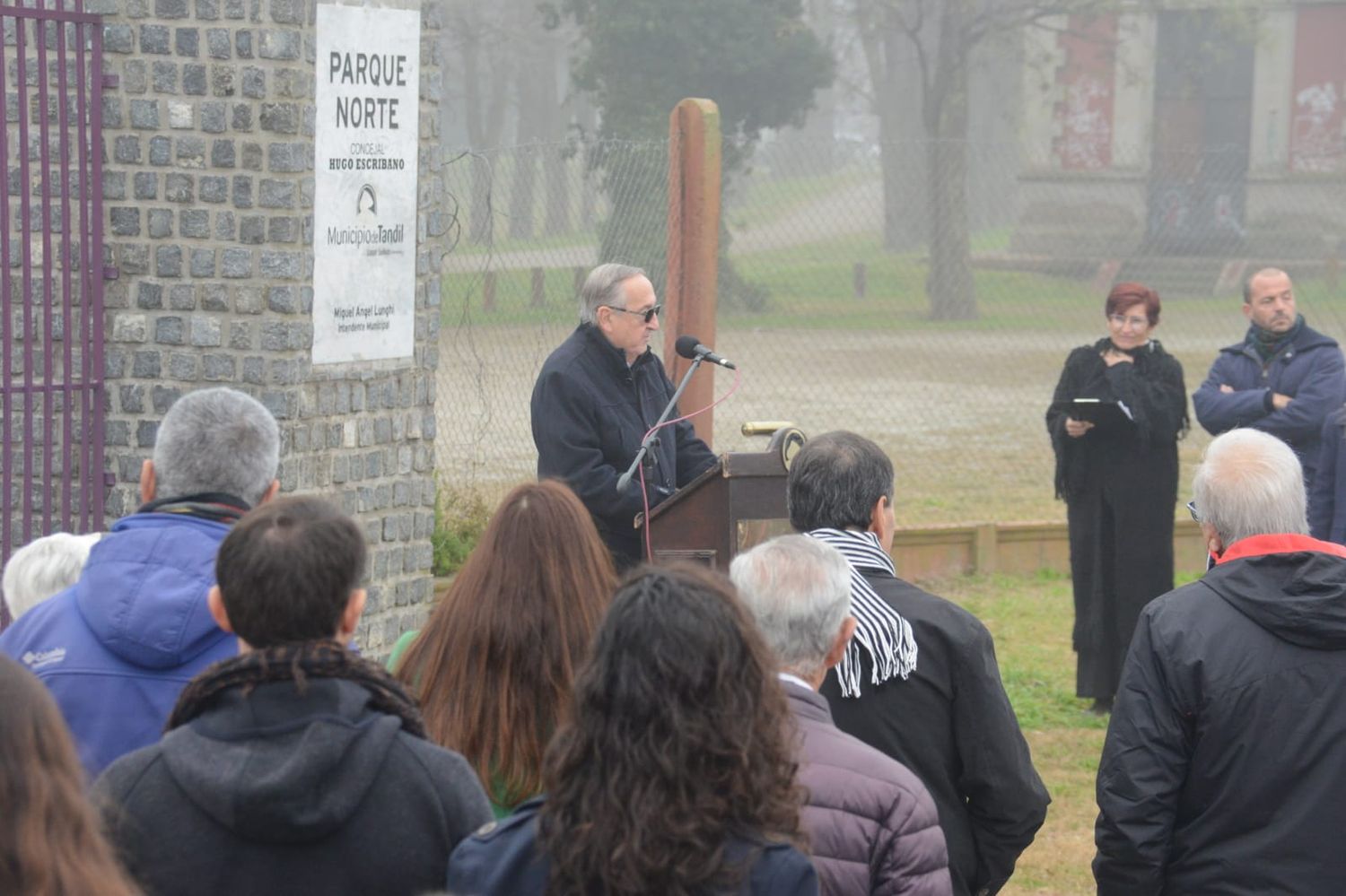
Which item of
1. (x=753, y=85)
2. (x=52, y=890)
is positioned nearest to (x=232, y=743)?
(x=52, y=890)

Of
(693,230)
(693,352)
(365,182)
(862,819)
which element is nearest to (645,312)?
(693,352)

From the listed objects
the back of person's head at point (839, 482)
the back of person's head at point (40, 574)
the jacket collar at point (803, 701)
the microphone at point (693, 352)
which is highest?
the microphone at point (693, 352)

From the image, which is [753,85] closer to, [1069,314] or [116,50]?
[1069,314]

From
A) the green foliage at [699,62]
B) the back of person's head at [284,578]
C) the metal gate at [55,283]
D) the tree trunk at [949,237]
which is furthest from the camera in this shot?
the green foliage at [699,62]

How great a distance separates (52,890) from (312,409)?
16.5 feet

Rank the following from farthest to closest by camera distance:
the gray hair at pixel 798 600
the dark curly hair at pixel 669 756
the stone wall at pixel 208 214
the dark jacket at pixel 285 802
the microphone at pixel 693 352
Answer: the stone wall at pixel 208 214
the microphone at pixel 693 352
the gray hair at pixel 798 600
the dark jacket at pixel 285 802
the dark curly hair at pixel 669 756

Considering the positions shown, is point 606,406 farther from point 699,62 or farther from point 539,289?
point 699,62

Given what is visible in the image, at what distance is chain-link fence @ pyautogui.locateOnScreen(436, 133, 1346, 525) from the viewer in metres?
9.54

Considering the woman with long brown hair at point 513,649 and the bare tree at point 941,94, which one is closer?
the woman with long brown hair at point 513,649

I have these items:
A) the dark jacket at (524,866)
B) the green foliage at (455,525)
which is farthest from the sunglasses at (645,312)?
the dark jacket at (524,866)

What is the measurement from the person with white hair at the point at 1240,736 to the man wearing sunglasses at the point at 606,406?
2501mm

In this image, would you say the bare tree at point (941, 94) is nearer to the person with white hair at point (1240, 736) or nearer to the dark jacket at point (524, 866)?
the person with white hair at point (1240, 736)

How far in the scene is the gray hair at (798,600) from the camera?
289cm

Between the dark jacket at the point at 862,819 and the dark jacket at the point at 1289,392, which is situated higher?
the dark jacket at the point at 1289,392
